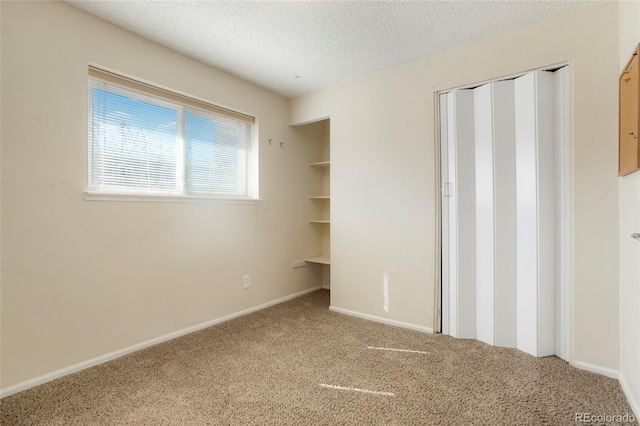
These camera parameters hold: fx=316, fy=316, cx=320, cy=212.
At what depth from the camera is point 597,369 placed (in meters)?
1.99

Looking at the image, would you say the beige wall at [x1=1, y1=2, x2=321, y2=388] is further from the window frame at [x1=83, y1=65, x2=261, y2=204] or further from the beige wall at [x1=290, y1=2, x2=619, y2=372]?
the beige wall at [x1=290, y1=2, x2=619, y2=372]

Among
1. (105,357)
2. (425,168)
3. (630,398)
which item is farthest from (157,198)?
(630,398)

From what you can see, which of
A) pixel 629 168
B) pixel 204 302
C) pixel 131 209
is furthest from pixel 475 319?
pixel 131 209

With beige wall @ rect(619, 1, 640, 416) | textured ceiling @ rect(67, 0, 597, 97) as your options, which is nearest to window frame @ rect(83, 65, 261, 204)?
textured ceiling @ rect(67, 0, 597, 97)

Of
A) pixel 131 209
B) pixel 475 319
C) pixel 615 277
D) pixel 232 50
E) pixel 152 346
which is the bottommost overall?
pixel 152 346

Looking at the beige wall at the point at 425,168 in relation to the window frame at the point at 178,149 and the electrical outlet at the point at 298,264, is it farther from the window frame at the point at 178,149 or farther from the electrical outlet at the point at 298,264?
the window frame at the point at 178,149

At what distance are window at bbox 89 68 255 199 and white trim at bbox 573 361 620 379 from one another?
9.83 ft

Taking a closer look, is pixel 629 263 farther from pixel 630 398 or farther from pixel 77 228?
pixel 77 228

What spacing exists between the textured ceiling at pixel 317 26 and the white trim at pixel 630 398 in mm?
2315

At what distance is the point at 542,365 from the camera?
2.09 m

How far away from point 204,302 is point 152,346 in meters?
0.53

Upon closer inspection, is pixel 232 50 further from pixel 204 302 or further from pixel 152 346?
pixel 152 346

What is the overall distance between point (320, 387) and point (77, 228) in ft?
6.07

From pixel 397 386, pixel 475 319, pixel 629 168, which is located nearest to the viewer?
pixel 629 168
